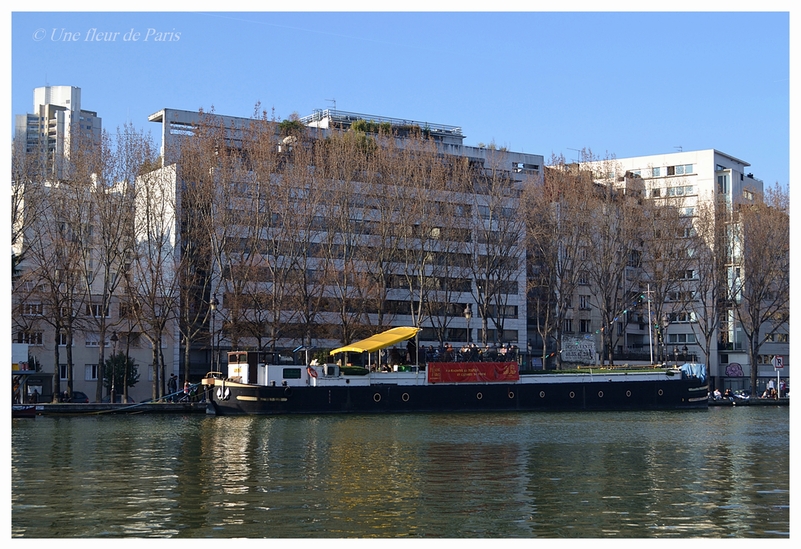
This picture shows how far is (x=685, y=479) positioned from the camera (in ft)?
84.3

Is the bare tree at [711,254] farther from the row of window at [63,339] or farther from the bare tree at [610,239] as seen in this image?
the row of window at [63,339]

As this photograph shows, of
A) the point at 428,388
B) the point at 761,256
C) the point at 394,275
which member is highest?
the point at 761,256

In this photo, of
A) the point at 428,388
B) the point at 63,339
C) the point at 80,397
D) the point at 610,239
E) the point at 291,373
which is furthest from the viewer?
the point at 610,239

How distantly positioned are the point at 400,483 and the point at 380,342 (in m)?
37.0

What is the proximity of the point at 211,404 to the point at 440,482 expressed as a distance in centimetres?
3627

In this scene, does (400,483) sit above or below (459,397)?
below

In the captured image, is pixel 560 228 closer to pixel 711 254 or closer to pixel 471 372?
pixel 711 254

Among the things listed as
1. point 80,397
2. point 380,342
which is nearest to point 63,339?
point 80,397

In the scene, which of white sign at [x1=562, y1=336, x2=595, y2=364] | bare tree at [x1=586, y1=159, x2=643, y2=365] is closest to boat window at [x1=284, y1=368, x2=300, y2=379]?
white sign at [x1=562, y1=336, x2=595, y2=364]

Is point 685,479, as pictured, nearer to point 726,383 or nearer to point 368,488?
point 368,488

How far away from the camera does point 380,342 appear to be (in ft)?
202

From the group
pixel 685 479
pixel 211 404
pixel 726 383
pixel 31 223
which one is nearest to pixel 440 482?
pixel 685 479

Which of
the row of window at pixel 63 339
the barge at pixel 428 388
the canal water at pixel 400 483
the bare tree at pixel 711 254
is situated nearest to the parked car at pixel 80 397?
the row of window at pixel 63 339

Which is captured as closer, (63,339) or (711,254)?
(63,339)
